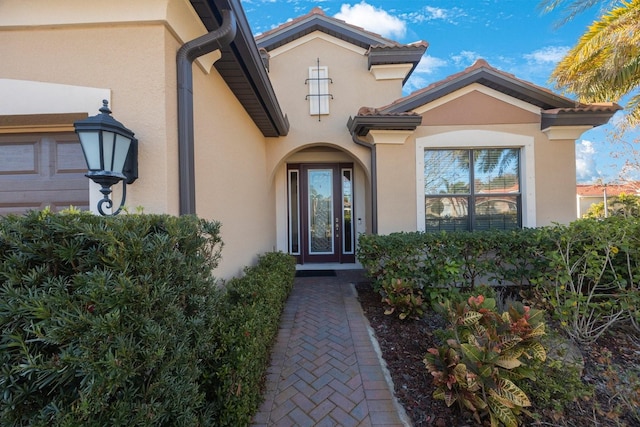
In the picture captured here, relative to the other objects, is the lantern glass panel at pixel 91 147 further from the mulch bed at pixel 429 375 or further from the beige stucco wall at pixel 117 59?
the mulch bed at pixel 429 375

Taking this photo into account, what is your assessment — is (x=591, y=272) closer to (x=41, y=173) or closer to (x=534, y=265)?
(x=534, y=265)

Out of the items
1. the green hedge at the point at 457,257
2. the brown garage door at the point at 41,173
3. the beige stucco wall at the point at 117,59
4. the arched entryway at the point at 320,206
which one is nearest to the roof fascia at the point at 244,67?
the beige stucco wall at the point at 117,59

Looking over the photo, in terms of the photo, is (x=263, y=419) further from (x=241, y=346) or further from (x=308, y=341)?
(x=308, y=341)

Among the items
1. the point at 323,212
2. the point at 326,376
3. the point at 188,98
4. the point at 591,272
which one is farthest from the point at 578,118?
the point at 188,98

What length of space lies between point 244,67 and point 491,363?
4.01 metres

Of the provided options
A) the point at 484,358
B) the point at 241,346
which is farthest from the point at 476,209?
the point at 241,346

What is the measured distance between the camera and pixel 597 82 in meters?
7.16

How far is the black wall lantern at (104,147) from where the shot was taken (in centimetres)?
193

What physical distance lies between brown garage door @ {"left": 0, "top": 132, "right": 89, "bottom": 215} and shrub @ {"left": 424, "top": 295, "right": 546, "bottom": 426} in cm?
355

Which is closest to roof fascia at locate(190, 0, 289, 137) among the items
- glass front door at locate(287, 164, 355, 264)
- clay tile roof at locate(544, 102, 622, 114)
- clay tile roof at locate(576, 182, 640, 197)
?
glass front door at locate(287, 164, 355, 264)

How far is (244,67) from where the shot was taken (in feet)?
11.2

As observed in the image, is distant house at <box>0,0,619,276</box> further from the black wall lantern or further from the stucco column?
the black wall lantern

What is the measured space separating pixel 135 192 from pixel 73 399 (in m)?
1.49

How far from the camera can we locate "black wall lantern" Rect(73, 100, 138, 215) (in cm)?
193
